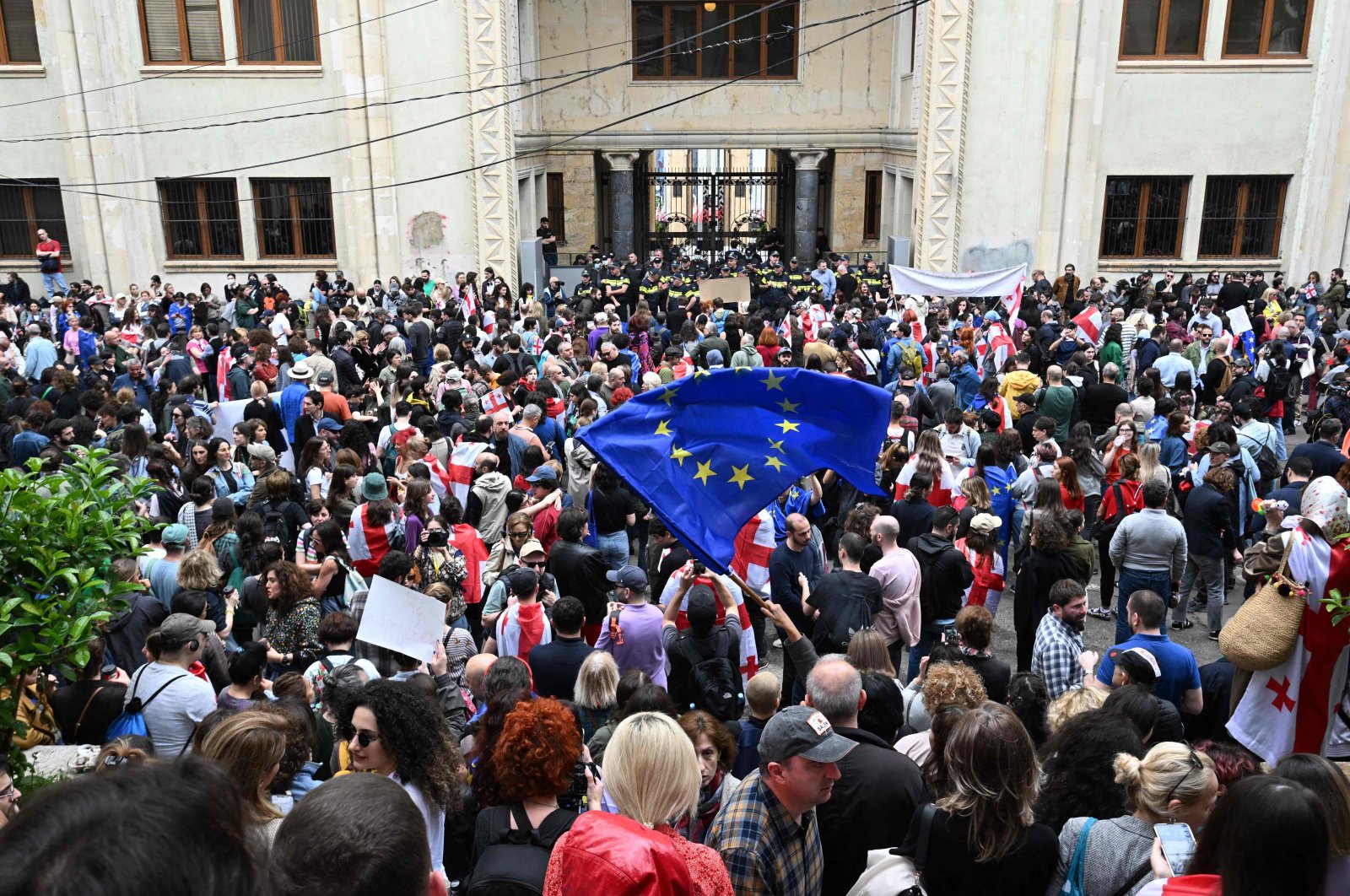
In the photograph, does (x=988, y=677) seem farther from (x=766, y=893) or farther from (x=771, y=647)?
(x=771, y=647)

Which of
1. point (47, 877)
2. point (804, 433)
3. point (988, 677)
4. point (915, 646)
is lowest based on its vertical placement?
point (915, 646)

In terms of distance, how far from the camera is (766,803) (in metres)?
3.92

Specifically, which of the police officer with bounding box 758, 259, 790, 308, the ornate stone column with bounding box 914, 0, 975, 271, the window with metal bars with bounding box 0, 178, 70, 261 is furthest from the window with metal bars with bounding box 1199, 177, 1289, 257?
the window with metal bars with bounding box 0, 178, 70, 261

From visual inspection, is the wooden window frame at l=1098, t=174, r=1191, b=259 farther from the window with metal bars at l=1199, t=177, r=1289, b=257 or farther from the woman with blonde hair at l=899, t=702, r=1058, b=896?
the woman with blonde hair at l=899, t=702, r=1058, b=896

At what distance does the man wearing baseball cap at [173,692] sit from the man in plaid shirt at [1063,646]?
4.48 meters

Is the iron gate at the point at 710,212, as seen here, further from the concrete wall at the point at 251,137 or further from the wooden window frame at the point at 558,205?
the concrete wall at the point at 251,137

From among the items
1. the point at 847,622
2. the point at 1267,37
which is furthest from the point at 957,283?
the point at 847,622

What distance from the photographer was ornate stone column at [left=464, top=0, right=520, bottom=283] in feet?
76.1

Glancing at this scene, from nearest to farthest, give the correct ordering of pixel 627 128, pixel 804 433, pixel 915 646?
pixel 804 433, pixel 915 646, pixel 627 128

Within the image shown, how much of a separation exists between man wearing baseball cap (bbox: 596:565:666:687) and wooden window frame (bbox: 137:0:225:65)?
71.5 feet

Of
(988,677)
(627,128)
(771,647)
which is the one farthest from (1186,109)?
(988,677)

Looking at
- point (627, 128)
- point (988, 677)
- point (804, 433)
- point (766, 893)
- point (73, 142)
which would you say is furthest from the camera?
point (627, 128)

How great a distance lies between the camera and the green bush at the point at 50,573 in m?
4.31

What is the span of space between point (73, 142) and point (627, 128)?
42.3 ft
